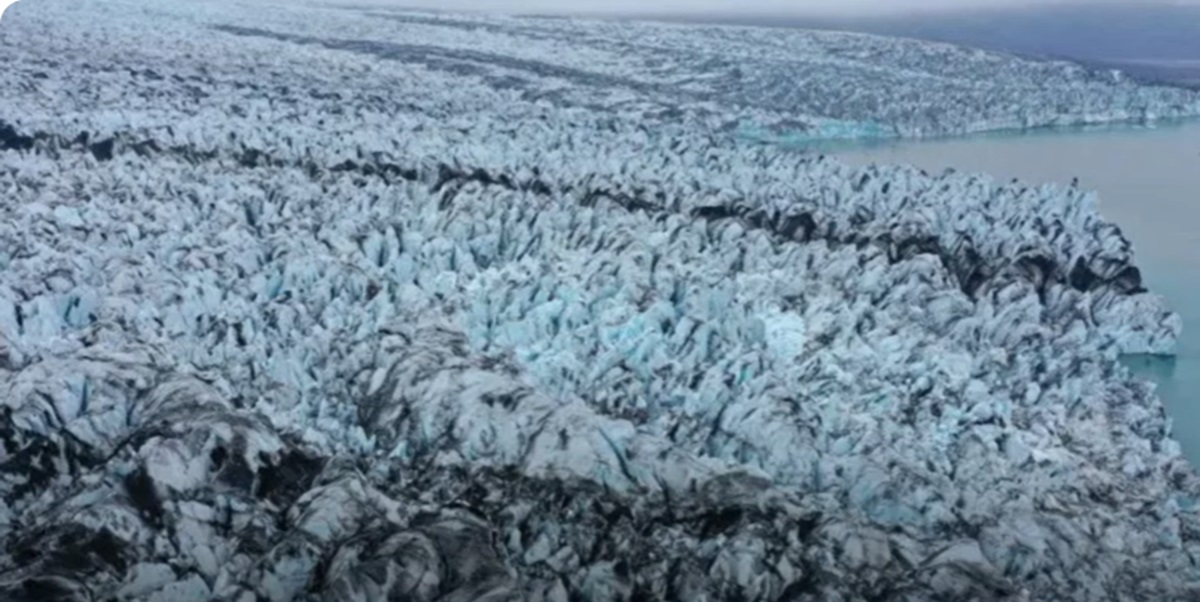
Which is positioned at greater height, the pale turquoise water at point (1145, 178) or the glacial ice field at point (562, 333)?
the pale turquoise water at point (1145, 178)

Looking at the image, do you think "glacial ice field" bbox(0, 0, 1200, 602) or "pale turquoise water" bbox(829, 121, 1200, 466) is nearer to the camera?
"glacial ice field" bbox(0, 0, 1200, 602)

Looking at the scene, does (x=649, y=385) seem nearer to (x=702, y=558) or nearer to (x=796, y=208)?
(x=702, y=558)

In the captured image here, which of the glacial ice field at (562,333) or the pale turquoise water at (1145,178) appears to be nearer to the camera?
the glacial ice field at (562,333)

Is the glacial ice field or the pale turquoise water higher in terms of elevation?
the pale turquoise water
